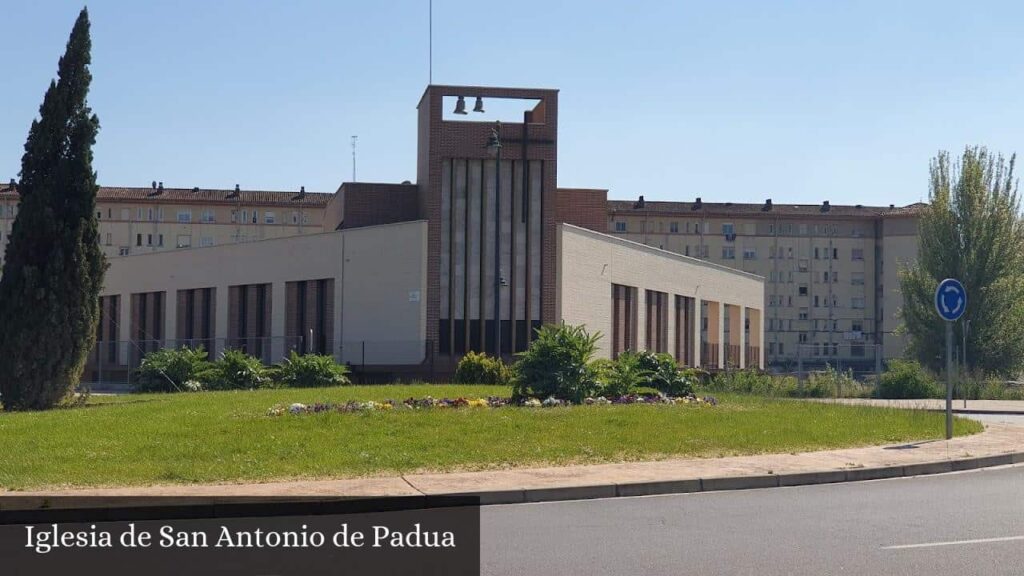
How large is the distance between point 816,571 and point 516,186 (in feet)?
132

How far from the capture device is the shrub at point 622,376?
2481 centimetres

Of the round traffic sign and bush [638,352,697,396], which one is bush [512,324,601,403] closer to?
bush [638,352,697,396]

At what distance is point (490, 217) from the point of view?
4847cm

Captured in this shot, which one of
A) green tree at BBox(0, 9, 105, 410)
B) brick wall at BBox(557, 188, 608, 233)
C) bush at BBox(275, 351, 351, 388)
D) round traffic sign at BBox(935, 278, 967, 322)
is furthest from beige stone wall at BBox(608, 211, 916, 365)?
Answer: round traffic sign at BBox(935, 278, 967, 322)

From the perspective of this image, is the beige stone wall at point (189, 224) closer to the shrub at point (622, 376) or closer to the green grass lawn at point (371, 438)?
the shrub at point (622, 376)

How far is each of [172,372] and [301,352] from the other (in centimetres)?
1333

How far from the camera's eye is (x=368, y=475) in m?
15.0

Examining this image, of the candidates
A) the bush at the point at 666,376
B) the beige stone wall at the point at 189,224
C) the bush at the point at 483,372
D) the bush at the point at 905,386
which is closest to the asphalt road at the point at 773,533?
the bush at the point at 666,376

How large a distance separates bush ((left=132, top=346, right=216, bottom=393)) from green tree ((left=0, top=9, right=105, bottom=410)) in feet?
28.1

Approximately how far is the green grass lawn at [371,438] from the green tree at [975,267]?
30854 mm

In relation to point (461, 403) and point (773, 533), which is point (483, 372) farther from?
point (773, 533)

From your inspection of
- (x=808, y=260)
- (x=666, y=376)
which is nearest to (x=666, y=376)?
(x=666, y=376)

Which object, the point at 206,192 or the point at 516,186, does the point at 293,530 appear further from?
the point at 206,192

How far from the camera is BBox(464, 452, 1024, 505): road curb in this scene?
13.7m
